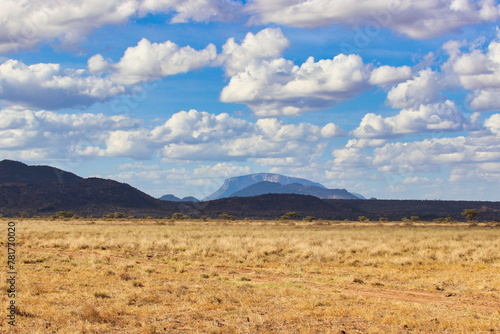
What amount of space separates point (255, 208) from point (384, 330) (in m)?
108

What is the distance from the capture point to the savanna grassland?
35.7ft

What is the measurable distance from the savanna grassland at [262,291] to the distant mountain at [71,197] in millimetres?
73719

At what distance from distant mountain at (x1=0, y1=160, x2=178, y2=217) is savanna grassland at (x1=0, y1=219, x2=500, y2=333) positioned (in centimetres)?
7372

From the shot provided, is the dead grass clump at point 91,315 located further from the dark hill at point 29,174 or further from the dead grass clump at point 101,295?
the dark hill at point 29,174

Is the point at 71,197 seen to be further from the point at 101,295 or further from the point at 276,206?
the point at 101,295

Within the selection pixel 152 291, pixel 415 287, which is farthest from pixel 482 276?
pixel 152 291

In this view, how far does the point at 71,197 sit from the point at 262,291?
4137 inches

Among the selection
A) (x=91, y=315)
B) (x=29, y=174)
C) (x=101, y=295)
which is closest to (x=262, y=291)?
(x=101, y=295)

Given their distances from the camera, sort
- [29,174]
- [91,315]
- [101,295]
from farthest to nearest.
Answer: [29,174], [101,295], [91,315]

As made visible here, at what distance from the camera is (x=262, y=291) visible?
15.0 meters

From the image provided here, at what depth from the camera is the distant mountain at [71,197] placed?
100094mm

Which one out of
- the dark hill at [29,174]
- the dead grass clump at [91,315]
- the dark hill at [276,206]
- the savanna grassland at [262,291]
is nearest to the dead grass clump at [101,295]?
the savanna grassland at [262,291]

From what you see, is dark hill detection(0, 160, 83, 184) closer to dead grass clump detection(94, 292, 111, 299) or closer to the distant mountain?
the distant mountain

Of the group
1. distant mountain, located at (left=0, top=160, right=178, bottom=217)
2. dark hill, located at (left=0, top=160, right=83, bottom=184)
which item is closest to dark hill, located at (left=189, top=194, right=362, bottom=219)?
distant mountain, located at (left=0, top=160, right=178, bottom=217)
